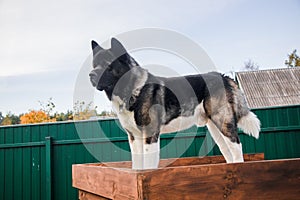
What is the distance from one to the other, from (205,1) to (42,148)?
3413 millimetres

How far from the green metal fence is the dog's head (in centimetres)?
257

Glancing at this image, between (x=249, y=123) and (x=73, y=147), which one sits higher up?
(x=249, y=123)

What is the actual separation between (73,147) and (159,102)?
306 centimetres

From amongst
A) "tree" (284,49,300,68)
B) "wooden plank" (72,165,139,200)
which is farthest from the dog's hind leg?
"tree" (284,49,300,68)

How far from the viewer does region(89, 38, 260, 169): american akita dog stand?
1693 millimetres

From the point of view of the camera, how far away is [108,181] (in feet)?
4.57

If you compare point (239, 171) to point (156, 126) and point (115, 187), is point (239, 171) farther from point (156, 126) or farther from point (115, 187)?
point (156, 126)

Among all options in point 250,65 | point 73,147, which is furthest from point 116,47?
point 250,65

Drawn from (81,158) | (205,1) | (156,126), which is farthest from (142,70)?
(81,158)

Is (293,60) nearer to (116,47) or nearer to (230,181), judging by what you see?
(116,47)

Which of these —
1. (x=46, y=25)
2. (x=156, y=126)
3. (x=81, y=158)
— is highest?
(x=46, y=25)

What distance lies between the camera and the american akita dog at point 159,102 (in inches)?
66.7

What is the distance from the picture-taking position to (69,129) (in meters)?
4.46

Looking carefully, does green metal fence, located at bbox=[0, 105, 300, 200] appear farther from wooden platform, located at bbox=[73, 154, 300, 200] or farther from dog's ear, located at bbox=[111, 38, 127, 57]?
wooden platform, located at bbox=[73, 154, 300, 200]
